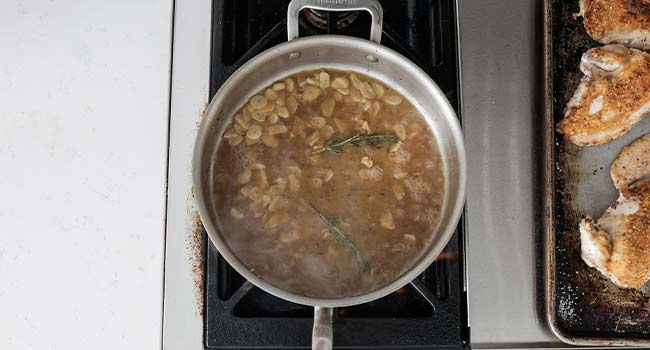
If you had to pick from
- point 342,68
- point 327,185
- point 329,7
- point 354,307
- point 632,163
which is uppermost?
point 329,7

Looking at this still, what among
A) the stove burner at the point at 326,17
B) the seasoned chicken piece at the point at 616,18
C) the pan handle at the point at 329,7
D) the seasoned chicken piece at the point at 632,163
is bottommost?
the seasoned chicken piece at the point at 632,163

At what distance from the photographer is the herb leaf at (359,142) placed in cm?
112

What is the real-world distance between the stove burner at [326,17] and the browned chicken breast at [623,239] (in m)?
0.62

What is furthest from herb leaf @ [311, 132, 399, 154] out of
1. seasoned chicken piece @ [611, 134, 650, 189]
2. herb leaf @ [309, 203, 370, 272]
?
seasoned chicken piece @ [611, 134, 650, 189]

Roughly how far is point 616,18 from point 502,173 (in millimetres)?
405

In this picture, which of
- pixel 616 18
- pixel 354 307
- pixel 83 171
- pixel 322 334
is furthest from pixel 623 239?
pixel 83 171

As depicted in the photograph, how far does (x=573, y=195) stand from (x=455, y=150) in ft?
1.32

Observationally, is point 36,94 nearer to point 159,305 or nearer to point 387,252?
point 159,305

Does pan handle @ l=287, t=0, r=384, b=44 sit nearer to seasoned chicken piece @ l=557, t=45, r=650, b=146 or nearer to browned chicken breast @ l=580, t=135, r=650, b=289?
seasoned chicken piece @ l=557, t=45, r=650, b=146

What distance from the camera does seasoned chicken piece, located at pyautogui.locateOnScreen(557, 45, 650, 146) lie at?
52.5 inches

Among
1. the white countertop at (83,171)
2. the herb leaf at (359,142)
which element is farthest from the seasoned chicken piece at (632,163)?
the white countertop at (83,171)

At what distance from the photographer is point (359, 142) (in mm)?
1124

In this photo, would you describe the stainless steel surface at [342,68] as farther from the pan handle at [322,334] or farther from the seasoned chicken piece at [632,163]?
the seasoned chicken piece at [632,163]

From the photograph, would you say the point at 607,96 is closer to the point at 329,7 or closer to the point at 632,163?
the point at 632,163
